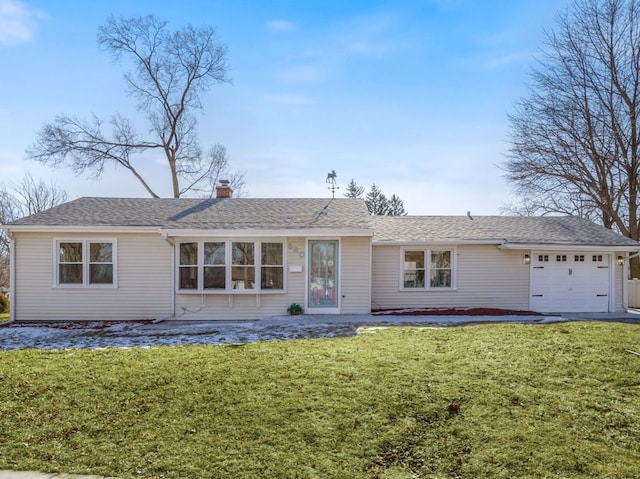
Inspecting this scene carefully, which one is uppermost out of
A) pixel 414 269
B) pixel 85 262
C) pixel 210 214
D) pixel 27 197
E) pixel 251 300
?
pixel 27 197

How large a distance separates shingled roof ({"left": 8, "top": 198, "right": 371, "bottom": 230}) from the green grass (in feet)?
19.8

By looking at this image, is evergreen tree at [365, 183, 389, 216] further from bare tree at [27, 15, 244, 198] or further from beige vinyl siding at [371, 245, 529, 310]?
beige vinyl siding at [371, 245, 529, 310]

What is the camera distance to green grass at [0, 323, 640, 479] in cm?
375

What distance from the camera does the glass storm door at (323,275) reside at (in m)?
12.6

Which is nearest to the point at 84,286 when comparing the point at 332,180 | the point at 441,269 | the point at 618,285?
the point at 332,180

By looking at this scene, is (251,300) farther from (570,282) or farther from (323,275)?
(570,282)

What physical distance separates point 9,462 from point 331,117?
13143 mm

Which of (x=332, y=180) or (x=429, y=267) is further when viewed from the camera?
(x=332, y=180)

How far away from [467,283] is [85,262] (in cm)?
1204

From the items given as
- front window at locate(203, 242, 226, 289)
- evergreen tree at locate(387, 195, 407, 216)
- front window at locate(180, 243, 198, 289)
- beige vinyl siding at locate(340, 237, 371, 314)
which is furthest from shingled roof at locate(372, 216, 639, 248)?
evergreen tree at locate(387, 195, 407, 216)

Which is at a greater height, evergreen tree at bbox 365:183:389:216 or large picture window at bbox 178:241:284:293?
evergreen tree at bbox 365:183:389:216

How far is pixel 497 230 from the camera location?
15086mm

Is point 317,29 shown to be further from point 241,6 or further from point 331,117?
point 331,117

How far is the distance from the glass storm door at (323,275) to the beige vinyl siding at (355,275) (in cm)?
24
